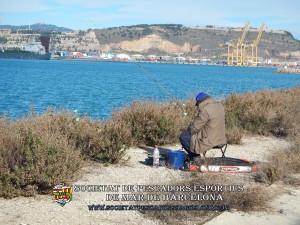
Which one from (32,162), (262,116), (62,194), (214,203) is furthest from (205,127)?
(262,116)

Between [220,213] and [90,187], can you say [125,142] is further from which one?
[220,213]

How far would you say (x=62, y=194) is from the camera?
6.15 m

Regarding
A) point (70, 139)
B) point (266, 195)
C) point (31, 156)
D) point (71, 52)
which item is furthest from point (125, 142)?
point (71, 52)

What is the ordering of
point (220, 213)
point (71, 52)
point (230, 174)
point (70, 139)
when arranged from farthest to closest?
1. point (71, 52)
2. point (70, 139)
3. point (230, 174)
4. point (220, 213)

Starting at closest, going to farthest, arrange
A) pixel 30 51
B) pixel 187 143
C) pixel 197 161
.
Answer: pixel 197 161 < pixel 187 143 < pixel 30 51

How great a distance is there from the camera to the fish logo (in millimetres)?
6020

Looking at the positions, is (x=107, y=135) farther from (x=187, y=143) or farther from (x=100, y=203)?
(x=100, y=203)

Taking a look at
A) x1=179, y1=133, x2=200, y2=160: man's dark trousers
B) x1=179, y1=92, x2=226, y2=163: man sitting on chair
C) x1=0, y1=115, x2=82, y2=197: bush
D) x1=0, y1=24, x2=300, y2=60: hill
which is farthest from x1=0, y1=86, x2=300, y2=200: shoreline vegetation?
x1=0, y1=24, x2=300, y2=60: hill

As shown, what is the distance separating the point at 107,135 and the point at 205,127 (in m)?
1.73

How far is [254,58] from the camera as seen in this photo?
172250 mm

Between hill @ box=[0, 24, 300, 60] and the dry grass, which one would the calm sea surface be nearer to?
the dry grass

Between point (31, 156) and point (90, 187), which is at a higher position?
point (31, 156)

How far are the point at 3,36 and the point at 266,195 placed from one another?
649ft

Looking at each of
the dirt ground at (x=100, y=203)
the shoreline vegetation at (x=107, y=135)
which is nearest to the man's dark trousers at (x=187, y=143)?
the dirt ground at (x=100, y=203)
